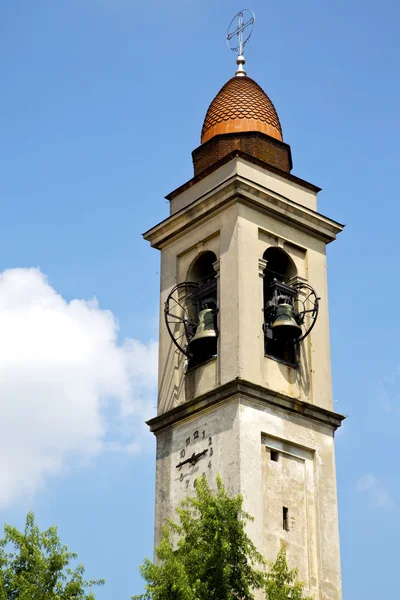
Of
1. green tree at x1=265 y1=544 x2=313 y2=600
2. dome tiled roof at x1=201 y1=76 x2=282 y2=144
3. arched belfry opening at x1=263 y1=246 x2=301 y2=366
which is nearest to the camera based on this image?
green tree at x1=265 y1=544 x2=313 y2=600

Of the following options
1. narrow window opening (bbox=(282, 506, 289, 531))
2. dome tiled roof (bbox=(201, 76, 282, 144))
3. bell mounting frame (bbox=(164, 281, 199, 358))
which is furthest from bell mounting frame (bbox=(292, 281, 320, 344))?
narrow window opening (bbox=(282, 506, 289, 531))

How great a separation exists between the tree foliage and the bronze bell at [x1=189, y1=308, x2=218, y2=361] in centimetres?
726

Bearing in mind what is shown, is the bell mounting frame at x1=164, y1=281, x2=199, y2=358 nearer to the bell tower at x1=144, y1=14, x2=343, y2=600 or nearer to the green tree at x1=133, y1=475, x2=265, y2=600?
the bell tower at x1=144, y1=14, x2=343, y2=600

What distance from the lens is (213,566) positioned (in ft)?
95.3

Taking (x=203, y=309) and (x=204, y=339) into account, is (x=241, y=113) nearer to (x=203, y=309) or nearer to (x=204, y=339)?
(x=203, y=309)

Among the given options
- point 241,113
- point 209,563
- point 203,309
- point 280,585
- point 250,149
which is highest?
point 241,113

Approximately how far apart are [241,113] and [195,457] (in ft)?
34.6

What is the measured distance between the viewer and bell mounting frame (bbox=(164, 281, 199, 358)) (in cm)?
3806

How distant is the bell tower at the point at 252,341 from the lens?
3478cm

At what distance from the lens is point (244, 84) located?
138 feet

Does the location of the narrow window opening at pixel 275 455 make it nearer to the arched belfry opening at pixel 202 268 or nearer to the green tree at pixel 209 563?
the green tree at pixel 209 563

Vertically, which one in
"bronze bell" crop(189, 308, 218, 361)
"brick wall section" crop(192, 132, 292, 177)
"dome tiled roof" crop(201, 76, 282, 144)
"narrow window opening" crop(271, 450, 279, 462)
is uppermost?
"dome tiled roof" crop(201, 76, 282, 144)

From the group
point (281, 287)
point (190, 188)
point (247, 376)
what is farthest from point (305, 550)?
point (190, 188)

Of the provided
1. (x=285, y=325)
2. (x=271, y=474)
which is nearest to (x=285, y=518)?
(x=271, y=474)
